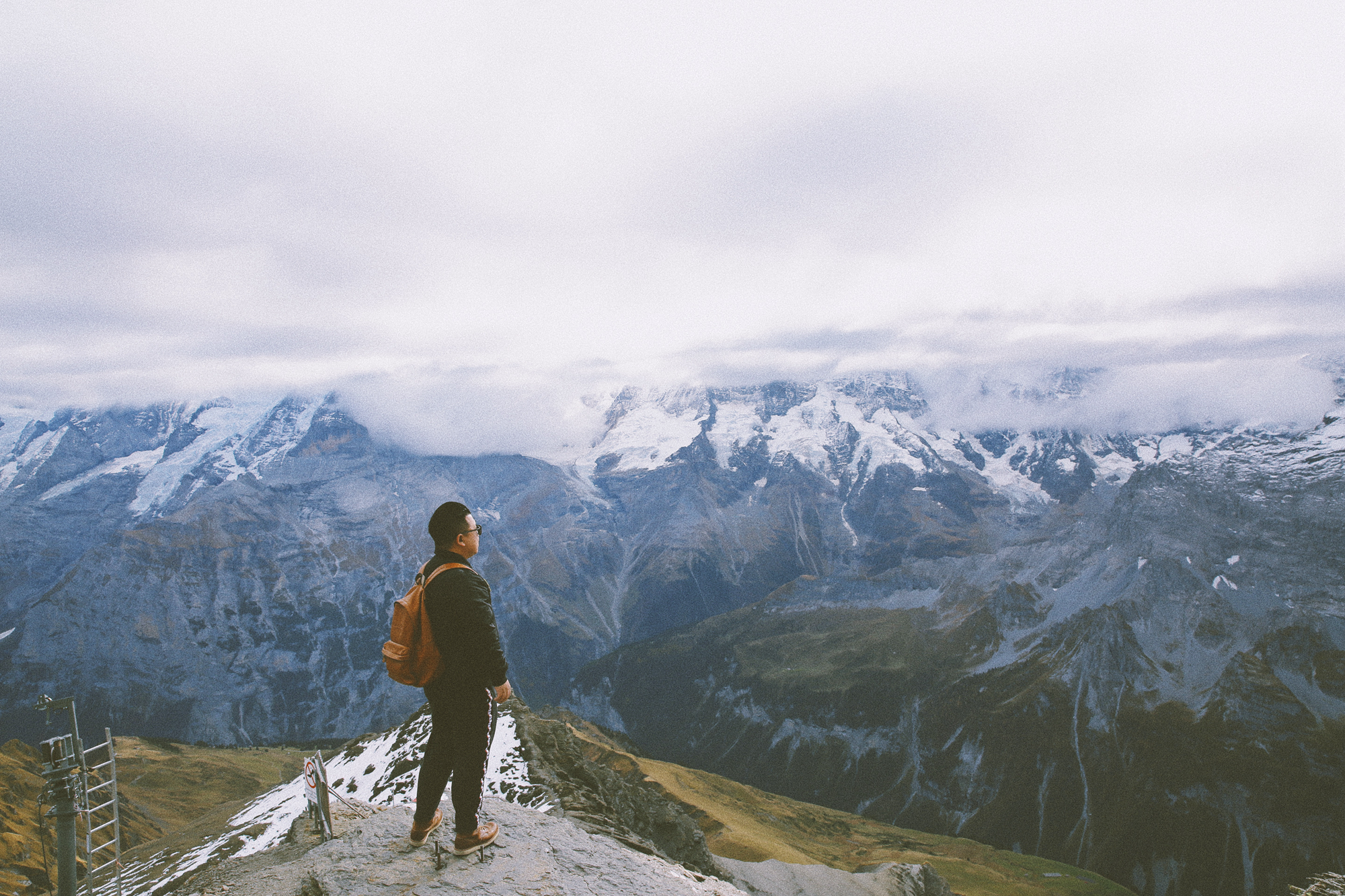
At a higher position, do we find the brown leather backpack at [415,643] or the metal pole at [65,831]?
the brown leather backpack at [415,643]

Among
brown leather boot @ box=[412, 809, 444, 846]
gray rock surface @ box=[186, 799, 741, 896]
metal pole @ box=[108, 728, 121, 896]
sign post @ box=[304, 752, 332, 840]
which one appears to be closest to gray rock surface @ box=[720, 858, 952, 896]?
sign post @ box=[304, 752, 332, 840]

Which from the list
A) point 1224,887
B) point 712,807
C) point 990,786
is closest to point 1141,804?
point 1224,887

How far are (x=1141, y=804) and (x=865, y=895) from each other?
16149cm

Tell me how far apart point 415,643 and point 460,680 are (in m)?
0.91

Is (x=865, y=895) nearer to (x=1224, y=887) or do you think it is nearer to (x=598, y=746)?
(x=598, y=746)

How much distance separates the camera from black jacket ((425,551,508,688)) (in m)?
9.56

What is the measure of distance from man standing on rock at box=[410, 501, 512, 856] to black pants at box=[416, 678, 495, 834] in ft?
0.03

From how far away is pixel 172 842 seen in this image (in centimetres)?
5056

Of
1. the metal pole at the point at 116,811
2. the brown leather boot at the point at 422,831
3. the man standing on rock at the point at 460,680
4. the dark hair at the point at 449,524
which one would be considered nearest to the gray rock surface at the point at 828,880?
the metal pole at the point at 116,811

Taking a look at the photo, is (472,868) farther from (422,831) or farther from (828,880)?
(828,880)

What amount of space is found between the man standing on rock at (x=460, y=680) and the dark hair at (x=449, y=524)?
1cm

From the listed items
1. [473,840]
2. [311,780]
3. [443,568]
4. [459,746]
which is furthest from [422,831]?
[311,780]

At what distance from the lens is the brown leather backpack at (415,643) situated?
969 cm

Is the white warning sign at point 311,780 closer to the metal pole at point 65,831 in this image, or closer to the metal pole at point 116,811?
the metal pole at point 116,811
